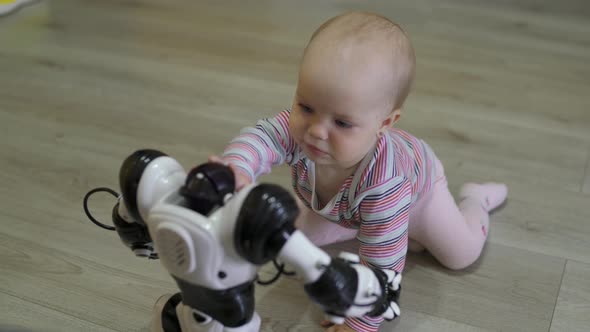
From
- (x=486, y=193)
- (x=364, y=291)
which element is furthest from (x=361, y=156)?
(x=486, y=193)

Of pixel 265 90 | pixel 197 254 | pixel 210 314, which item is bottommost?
pixel 265 90

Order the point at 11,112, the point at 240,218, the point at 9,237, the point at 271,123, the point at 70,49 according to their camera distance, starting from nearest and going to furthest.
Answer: the point at 240,218 → the point at 271,123 → the point at 9,237 → the point at 11,112 → the point at 70,49

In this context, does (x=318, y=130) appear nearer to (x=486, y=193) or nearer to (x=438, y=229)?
(x=438, y=229)

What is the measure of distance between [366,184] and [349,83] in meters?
0.17

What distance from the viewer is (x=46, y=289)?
36.3 inches

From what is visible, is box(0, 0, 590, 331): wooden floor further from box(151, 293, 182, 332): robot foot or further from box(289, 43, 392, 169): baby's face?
box(289, 43, 392, 169): baby's face

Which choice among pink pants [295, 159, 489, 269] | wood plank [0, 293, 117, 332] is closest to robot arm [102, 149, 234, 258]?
wood plank [0, 293, 117, 332]

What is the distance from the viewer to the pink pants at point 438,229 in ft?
3.19

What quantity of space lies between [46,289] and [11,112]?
563 millimetres

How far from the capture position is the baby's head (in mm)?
689

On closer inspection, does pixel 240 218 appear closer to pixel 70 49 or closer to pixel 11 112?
pixel 11 112

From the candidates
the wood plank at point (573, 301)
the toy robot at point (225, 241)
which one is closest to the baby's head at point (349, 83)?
the toy robot at point (225, 241)

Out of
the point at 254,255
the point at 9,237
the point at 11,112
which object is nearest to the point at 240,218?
A: the point at 254,255

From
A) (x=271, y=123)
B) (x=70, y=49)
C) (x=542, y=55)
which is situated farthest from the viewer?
(x=542, y=55)
